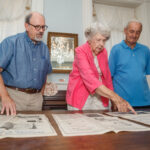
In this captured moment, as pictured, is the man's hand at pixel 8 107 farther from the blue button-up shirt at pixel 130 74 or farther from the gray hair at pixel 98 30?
the blue button-up shirt at pixel 130 74

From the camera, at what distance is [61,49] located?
2.93 metres

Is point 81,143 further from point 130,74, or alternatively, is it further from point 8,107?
point 130,74

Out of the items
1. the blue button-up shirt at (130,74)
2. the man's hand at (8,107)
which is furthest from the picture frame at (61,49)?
the man's hand at (8,107)

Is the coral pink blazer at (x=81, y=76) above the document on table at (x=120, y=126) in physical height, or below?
above

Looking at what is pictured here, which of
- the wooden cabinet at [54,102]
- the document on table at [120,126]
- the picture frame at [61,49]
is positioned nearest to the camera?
the document on table at [120,126]

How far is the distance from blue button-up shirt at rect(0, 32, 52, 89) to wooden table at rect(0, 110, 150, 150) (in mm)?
914

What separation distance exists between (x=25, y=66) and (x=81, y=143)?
1.06 metres

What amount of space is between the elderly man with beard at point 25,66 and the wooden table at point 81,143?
91 cm

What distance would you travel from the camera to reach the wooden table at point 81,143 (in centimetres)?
41

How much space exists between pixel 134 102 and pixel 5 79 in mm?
1202

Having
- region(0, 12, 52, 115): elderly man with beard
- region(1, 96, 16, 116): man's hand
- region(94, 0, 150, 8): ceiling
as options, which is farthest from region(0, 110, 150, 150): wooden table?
region(94, 0, 150, 8): ceiling

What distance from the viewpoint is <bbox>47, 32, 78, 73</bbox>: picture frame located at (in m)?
2.87

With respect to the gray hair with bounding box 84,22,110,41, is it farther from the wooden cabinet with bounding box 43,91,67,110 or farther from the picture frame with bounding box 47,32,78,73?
the picture frame with bounding box 47,32,78,73

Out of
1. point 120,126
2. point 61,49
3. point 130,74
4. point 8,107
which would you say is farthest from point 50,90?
point 120,126
